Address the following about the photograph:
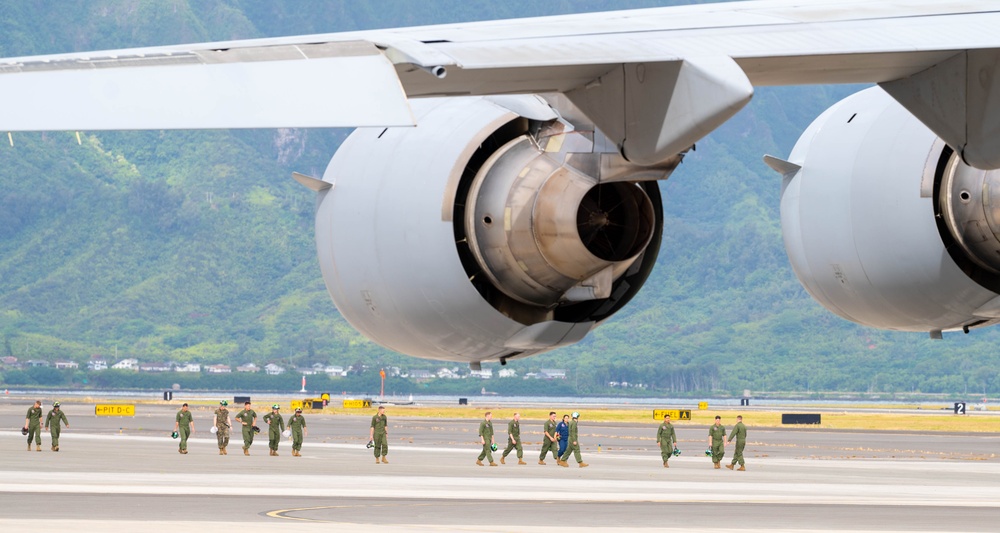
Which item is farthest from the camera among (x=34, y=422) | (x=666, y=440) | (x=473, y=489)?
(x=34, y=422)

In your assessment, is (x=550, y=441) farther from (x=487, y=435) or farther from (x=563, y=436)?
(x=487, y=435)

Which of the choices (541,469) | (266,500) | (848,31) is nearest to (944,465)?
(541,469)

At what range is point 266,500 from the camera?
78.9 ft

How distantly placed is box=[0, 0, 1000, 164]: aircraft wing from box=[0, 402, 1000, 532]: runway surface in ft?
40.6

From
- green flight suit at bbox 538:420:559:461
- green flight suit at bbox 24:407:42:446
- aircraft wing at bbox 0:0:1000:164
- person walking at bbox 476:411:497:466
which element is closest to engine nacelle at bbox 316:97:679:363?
aircraft wing at bbox 0:0:1000:164

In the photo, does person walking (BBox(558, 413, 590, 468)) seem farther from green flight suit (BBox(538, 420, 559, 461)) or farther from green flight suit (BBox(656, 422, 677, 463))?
green flight suit (BBox(656, 422, 677, 463))

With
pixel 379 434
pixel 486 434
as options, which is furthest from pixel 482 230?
pixel 379 434

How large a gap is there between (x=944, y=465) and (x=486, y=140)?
33.8 meters

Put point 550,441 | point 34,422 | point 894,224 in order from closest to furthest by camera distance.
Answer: point 894,224
point 550,441
point 34,422

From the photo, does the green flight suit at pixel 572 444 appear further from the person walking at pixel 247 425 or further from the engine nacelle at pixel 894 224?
the engine nacelle at pixel 894 224

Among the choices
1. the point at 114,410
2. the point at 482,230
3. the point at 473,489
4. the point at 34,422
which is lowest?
the point at 473,489

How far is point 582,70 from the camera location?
6512 millimetres

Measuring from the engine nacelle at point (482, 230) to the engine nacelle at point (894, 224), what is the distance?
1.41 metres

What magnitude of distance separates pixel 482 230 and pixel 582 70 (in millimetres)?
3654
